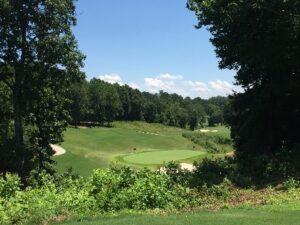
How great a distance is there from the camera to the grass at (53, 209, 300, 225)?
38.4 ft

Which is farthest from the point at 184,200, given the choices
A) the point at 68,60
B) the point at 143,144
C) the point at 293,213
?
the point at 143,144

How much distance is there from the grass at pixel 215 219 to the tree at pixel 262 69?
7.34 meters

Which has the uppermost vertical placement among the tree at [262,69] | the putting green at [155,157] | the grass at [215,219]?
the tree at [262,69]

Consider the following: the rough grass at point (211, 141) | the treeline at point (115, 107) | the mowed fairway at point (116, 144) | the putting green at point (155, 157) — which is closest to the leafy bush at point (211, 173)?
the putting green at point (155, 157)

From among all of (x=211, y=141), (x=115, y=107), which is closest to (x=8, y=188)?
(x=211, y=141)

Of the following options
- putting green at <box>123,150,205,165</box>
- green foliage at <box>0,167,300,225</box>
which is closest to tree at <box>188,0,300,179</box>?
green foliage at <box>0,167,300,225</box>

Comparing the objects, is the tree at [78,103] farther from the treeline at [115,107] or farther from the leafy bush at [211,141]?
→ the leafy bush at [211,141]

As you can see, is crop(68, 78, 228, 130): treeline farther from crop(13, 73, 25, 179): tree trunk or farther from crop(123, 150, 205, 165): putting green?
crop(13, 73, 25, 179): tree trunk

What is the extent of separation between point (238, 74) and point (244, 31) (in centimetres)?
510

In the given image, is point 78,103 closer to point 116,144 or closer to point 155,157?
point 116,144

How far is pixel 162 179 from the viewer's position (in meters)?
15.7

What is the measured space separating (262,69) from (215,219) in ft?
55.7

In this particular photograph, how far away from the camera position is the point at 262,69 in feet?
90.5

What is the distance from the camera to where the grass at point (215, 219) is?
11.7m
